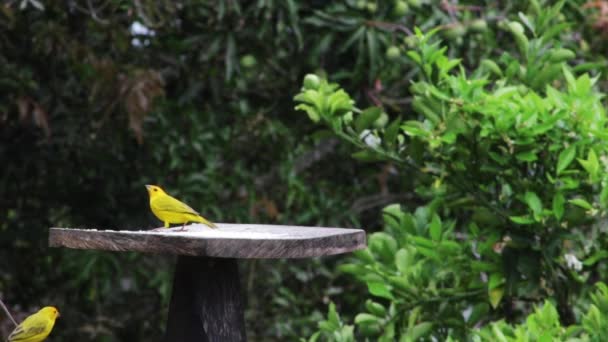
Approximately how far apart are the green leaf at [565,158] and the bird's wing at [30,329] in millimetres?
1415

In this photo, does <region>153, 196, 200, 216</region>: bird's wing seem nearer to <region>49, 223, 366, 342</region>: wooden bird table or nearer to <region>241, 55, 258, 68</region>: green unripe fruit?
<region>49, 223, 366, 342</region>: wooden bird table

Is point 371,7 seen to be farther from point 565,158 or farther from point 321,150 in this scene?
point 565,158

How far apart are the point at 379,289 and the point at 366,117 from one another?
514 mm

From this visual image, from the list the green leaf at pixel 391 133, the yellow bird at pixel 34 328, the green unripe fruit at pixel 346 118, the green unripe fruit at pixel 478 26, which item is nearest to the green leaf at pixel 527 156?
the green leaf at pixel 391 133

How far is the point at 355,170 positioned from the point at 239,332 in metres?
3.49

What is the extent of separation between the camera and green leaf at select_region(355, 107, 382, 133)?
130 inches

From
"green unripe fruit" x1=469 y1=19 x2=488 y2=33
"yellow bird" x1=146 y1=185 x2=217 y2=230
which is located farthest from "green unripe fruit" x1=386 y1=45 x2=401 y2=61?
"yellow bird" x1=146 y1=185 x2=217 y2=230

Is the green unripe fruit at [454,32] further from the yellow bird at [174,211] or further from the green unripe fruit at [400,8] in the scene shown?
the yellow bird at [174,211]

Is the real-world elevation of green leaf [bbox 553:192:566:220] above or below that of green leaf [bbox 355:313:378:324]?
above

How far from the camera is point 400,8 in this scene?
5000 mm

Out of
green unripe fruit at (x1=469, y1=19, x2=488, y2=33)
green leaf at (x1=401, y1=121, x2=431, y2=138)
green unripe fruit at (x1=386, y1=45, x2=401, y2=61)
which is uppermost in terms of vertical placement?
green unripe fruit at (x1=469, y1=19, x2=488, y2=33)

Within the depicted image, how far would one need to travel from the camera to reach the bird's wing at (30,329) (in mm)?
2656

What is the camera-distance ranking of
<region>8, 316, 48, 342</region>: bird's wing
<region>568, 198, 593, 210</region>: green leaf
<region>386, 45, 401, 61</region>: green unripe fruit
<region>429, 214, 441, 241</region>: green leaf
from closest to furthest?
1. <region>8, 316, 48, 342</region>: bird's wing
2. <region>568, 198, 593, 210</region>: green leaf
3. <region>429, 214, 441, 241</region>: green leaf
4. <region>386, 45, 401, 61</region>: green unripe fruit

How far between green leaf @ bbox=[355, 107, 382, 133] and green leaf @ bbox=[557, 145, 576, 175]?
1.80ft
